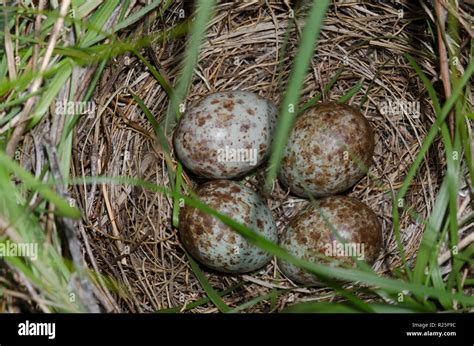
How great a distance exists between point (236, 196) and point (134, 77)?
0.58 m

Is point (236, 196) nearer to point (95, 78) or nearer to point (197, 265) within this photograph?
point (197, 265)

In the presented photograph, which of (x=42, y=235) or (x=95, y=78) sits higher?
(x=95, y=78)

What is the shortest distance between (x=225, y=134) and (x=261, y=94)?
38 centimetres

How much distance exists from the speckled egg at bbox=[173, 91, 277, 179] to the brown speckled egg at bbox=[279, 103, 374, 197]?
105mm

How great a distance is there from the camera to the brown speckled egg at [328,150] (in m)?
1.93

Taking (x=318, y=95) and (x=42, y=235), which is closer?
(x=42, y=235)

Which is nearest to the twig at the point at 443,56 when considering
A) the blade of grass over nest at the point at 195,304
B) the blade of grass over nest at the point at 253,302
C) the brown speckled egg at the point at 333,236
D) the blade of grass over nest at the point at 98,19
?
the brown speckled egg at the point at 333,236

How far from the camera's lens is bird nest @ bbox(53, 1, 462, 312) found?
2008mm

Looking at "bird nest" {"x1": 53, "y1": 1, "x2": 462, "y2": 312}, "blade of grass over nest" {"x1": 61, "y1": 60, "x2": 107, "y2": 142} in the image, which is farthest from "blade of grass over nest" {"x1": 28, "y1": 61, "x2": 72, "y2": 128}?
"bird nest" {"x1": 53, "y1": 1, "x2": 462, "y2": 312}

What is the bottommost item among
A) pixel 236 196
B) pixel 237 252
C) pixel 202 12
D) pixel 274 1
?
pixel 237 252

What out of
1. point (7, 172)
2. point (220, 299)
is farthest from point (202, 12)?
point (220, 299)

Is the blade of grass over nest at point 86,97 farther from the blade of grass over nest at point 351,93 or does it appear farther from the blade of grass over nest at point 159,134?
the blade of grass over nest at point 351,93

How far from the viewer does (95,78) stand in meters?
1.86

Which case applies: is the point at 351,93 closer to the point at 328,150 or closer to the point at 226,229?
the point at 328,150
